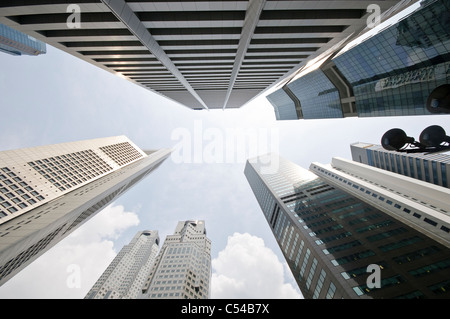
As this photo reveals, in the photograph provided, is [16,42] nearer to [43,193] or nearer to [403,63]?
[43,193]

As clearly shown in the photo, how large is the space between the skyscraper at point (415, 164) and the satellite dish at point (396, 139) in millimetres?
91972

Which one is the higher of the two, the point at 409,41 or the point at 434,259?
the point at 409,41

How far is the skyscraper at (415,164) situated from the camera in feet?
215

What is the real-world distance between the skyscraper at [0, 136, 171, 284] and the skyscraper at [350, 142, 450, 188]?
4303 inches

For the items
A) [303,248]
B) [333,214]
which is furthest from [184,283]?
[333,214]

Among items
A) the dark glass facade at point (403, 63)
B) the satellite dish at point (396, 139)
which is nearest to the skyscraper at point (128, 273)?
the satellite dish at point (396, 139)

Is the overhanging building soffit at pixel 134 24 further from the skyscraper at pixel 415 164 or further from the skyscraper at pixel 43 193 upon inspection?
the skyscraper at pixel 415 164

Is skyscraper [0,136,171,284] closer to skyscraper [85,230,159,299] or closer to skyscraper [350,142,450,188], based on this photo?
skyscraper [85,230,159,299]

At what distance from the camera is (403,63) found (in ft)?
132

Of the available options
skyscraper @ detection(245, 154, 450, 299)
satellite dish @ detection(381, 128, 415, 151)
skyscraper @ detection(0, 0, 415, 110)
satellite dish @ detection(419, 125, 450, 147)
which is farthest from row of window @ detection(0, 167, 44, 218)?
skyscraper @ detection(245, 154, 450, 299)

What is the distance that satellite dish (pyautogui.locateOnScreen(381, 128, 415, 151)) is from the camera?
4.80 metres
